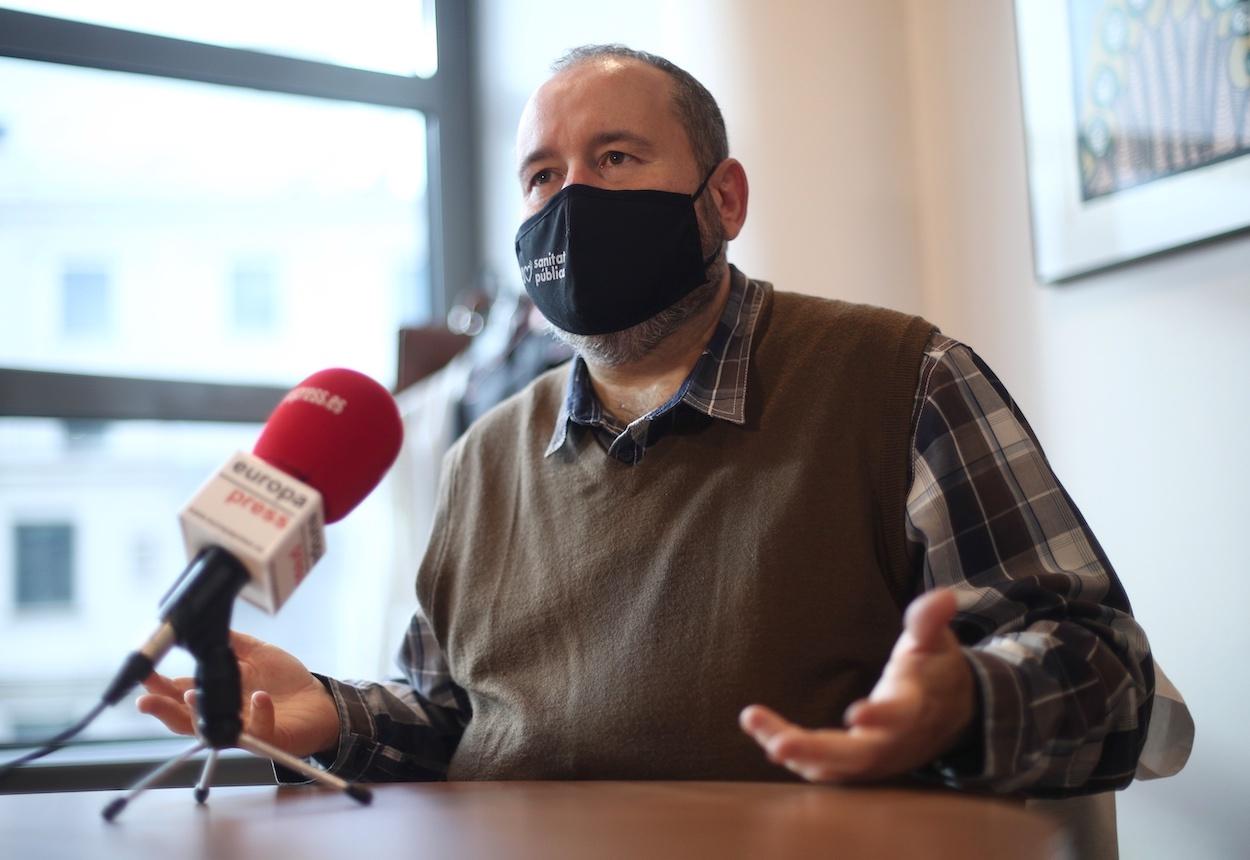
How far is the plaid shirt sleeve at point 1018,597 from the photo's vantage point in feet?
3.06

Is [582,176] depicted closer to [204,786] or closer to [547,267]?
[547,267]

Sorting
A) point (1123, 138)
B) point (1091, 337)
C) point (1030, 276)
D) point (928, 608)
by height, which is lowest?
point (928, 608)

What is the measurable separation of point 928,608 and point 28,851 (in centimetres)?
64

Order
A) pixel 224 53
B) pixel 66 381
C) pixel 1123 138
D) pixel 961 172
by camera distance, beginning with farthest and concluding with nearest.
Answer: pixel 224 53 → pixel 66 381 → pixel 961 172 → pixel 1123 138

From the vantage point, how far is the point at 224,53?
2.80 metres

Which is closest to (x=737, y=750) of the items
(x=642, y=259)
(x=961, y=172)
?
(x=642, y=259)

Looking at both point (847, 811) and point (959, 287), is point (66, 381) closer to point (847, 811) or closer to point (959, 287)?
point (959, 287)

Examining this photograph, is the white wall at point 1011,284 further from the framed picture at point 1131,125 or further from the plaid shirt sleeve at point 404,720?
the plaid shirt sleeve at point 404,720

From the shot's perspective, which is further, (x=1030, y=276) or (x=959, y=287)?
(x=959, y=287)

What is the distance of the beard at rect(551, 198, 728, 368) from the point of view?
1.44 metres

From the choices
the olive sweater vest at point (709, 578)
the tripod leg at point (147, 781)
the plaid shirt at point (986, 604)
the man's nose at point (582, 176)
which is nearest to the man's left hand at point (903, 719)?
the plaid shirt at point (986, 604)

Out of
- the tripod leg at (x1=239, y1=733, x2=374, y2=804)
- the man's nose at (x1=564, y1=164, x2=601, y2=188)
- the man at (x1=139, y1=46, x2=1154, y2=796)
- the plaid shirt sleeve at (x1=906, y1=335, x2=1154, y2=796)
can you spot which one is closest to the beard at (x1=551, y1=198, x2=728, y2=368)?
the man at (x1=139, y1=46, x2=1154, y2=796)

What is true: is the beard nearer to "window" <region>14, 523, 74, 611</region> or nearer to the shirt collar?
the shirt collar

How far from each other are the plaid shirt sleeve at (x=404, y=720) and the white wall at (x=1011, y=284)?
2.93ft
